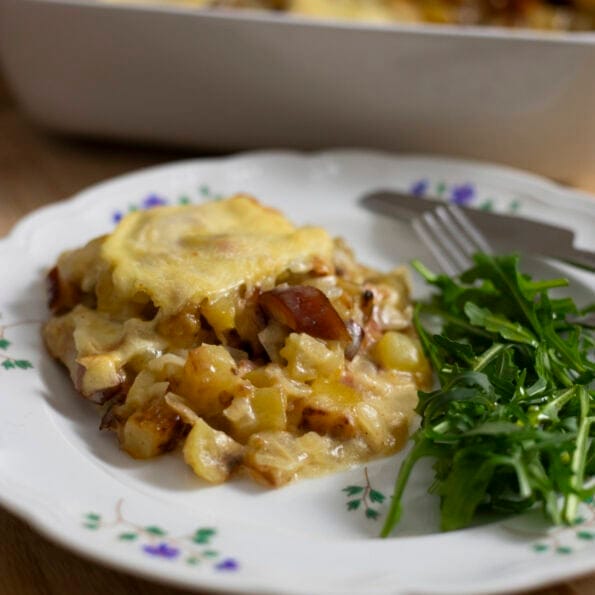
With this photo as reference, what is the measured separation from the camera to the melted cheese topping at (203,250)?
94.9 inches

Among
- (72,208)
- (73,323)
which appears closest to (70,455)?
(73,323)

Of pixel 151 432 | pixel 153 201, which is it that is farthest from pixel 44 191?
pixel 151 432

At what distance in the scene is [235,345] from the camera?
243cm

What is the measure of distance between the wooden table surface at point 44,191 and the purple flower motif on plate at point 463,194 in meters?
1.12

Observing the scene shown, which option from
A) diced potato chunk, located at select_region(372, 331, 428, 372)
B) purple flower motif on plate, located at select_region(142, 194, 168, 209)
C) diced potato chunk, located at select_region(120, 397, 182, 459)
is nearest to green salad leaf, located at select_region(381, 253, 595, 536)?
diced potato chunk, located at select_region(372, 331, 428, 372)

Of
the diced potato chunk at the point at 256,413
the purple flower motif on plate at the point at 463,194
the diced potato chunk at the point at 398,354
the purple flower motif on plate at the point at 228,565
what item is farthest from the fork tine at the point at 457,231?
the purple flower motif on plate at the point at 228,565

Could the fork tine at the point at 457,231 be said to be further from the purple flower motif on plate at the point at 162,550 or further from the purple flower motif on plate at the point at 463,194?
the purple flower motif on plate at the point at 162,550

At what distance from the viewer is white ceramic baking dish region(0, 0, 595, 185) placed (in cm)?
344

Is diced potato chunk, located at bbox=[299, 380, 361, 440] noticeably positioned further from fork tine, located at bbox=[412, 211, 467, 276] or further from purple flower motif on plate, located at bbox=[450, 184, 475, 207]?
purple flower motif on plate, located at bbox=[450, 184, 475, 207]

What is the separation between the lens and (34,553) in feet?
6.74

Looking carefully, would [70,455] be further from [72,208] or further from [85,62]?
[85,62]

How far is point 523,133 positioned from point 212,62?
1.10m

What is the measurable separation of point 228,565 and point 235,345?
2.33 feet

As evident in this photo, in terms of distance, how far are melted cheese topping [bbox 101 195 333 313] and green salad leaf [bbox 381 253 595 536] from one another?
38 centimetres
